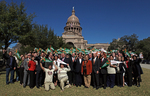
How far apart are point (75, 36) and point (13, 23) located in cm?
5961

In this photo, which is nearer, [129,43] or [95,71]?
[95,71]

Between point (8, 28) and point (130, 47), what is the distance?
143 ft

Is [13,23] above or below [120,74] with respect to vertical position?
above

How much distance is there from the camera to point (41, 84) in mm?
7543

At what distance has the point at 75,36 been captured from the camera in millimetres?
74938

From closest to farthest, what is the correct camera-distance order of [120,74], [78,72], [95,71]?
1. [95,71]
2. [120,74]
3. [78,72]

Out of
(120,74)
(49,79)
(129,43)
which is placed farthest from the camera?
(129,43)

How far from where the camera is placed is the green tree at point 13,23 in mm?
15578

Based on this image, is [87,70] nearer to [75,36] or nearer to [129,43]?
[129,43]

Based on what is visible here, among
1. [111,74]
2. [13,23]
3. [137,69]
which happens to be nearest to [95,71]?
[111,74]

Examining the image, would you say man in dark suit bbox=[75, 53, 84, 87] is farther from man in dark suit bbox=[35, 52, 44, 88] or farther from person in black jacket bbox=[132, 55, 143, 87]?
person in black jacket bbox=[132, 55, 143, 87]

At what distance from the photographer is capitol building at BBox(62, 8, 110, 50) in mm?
72787

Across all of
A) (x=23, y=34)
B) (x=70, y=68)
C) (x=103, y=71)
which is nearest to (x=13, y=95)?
(x=70, y=68)

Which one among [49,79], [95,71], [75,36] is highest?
[75,36]
